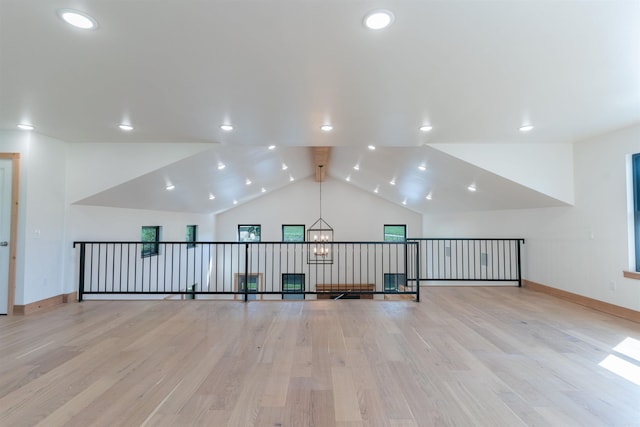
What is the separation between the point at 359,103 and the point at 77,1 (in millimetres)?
2315

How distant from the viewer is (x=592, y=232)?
4523mm

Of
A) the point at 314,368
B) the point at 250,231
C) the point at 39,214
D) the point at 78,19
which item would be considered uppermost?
the point at 78,19

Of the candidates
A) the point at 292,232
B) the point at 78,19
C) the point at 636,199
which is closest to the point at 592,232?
the point at 636,199

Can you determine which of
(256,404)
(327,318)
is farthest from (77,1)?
(327,318)

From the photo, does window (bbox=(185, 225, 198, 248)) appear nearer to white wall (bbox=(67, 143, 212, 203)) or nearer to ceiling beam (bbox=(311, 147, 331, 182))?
ceiling beam (bbox=(311, 147, 331, 182))

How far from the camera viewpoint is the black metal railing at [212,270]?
201 inches

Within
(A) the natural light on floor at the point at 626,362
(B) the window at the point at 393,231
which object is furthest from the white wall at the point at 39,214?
(B) the window at the point at 393,231

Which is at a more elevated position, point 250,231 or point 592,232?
point 592,232

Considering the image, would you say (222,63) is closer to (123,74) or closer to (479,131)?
(123,74)

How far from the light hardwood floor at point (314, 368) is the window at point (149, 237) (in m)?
3.02

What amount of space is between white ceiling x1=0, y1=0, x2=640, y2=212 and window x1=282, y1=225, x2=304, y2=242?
7770 millimetres

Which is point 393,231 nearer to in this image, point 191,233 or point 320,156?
point 320,156

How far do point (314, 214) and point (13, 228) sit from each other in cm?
890

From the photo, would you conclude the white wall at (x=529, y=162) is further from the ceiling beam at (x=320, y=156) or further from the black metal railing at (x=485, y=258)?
the ceiling beam at (x=320, y=156)
